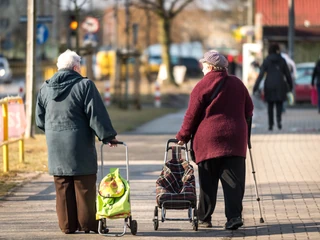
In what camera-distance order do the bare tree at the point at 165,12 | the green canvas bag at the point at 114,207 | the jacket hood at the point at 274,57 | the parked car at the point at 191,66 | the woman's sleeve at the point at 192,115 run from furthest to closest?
1. the parked car at the point at 191,66
2. the bare tree at the point at 165,12
3. the jacket hood at the point at 274,57
4. the woman's sleeve at the point at 192,115
5. the green canvas bag at the point at 114,207

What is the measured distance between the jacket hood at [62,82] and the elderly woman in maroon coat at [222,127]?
1077 mm

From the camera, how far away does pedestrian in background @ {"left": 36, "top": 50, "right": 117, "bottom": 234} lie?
344 inches

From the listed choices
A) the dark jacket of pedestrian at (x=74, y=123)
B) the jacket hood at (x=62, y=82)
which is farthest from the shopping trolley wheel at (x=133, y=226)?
the jacket hood at (x=62, y=82)

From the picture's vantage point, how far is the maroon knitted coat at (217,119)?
29.2 ft

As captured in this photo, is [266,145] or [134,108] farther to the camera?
[134,108]

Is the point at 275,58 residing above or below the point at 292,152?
above

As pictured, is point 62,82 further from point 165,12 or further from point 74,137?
point 165,12

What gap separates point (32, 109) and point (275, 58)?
5040mm

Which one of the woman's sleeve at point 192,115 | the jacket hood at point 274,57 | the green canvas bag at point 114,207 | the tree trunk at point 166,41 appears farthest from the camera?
the tree trunk at point 166,41

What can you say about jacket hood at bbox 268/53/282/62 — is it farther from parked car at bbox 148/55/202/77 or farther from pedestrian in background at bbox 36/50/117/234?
parked car at bbox 148/55/202/77

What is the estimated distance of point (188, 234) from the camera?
885 cm

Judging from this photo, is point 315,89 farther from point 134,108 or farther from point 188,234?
point 188,234

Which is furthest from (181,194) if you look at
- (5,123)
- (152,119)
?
(152,119)

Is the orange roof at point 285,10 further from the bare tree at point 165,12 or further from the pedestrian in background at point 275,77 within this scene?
the pedestrian in background at point 275,77
